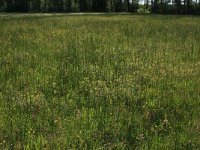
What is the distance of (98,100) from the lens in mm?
7555

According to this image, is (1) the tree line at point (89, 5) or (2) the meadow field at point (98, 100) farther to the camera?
(1) the tree line at point (89, 5)

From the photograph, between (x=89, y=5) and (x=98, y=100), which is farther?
(x=89, y=5)

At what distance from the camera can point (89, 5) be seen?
11188cm

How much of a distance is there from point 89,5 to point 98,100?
106 metres

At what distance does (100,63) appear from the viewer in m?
11.3

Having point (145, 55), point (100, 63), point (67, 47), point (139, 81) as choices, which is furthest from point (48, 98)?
point (67, 47)

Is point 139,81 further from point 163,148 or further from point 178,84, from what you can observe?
point 163,148

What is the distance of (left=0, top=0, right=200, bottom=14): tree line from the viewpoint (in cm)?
10212

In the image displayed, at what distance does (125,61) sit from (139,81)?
2449 millimetres

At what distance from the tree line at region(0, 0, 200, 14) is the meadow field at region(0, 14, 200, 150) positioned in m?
88.1

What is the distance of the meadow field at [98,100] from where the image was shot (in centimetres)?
576

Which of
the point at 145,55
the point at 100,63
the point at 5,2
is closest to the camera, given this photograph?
the point at 100,63

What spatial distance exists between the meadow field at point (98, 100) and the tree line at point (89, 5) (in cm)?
8806

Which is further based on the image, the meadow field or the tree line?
the tree line
